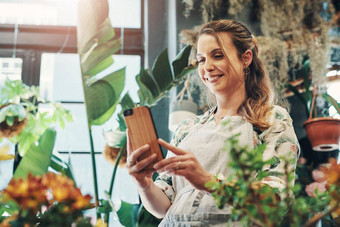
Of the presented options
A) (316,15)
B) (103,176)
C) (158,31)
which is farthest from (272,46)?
(103,176)

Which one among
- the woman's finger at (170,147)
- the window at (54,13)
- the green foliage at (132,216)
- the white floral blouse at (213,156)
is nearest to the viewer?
the woman's finger at (170,147)

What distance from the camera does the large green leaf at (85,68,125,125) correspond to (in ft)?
7.05

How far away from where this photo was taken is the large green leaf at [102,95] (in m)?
2.15

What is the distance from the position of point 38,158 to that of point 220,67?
1162 millimetres

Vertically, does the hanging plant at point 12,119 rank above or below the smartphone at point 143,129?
below

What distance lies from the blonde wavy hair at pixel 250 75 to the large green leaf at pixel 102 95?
0.82m

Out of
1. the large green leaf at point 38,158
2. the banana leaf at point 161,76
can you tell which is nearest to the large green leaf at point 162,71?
the banana leaf at point 161,76

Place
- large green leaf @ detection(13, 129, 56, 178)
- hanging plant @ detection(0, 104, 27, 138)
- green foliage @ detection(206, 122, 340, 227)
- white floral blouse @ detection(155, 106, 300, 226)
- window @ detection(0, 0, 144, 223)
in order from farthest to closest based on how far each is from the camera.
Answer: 1. window @ detection(0, 0, 144, 223)
2. hanging plant @ detection(0, 104, 27, 138)
3. large green leaf @ detection(13, 129, 56, 178)
4. white floral blouse @ detection(155, 106, 300, 226)
5. green foliage @ detection(206, 122, 340, 227)

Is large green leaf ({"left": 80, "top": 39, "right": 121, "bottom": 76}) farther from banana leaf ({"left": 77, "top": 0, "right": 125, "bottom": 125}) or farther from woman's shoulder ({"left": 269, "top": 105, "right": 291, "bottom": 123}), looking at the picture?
woman's shoulder ({"left": 269, "top": 105, "right": 291, "bottom": 123})

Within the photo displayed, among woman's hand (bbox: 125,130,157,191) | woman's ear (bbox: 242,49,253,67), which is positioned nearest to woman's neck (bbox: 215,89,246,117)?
woman's ear (bbox: 242,49,253,67)

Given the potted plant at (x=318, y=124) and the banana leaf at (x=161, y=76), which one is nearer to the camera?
the banana leaf at (x=161, y=76)

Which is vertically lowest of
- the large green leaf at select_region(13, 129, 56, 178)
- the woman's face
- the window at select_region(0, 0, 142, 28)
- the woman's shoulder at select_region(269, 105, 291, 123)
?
the large green leaf at select_region(13, 129, 56, 178)

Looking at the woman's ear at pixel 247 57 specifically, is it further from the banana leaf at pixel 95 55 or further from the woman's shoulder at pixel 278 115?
the banana leaf at pixel 95 55

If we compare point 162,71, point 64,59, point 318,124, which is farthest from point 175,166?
point 64,59
